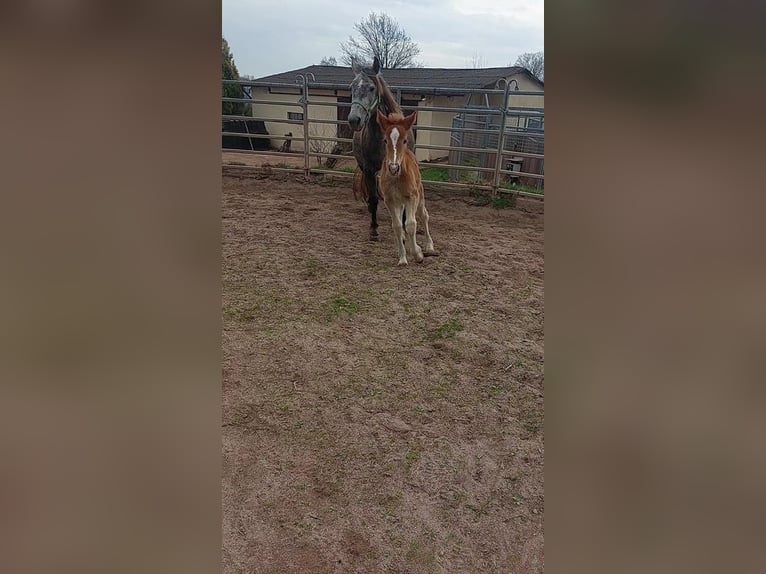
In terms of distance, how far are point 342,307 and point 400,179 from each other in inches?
49.8

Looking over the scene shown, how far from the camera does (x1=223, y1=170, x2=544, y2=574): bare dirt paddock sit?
1491mm

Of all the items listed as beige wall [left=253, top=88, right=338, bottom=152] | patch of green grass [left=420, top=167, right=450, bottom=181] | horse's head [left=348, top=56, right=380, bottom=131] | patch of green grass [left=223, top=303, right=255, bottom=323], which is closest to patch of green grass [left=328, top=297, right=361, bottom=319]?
patch of green grass [left=223, top=303, right=255, bottom=323]

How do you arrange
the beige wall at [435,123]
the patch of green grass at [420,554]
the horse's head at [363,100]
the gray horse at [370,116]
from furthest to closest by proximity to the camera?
the beige wall at [435,123] → the horse's head at [363,100] → the gray horse at [370,116] → the patch of green grass at [420,554]

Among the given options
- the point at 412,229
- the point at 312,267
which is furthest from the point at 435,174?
the point at 312,267

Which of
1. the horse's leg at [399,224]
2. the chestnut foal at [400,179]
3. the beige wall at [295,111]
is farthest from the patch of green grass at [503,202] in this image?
the beige wall at [295,111]

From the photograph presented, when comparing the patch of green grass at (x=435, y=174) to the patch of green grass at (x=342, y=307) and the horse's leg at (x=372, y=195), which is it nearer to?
the horse's leg at (x=372, y=195)

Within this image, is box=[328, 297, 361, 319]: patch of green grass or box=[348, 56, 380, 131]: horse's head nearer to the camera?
box=[328, 297, 361, 319]: patch of green grass

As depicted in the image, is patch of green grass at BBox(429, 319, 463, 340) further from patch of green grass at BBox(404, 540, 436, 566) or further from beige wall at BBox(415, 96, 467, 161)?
beige wall at BBox(415, 96, 467, 161)

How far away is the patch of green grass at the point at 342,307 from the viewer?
128 inches

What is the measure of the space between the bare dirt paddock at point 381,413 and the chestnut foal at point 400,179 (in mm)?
315

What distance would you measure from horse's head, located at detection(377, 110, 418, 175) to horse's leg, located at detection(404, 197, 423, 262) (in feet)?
1.31

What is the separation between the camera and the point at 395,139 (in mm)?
3512

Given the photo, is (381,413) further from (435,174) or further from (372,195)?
(435,174)
